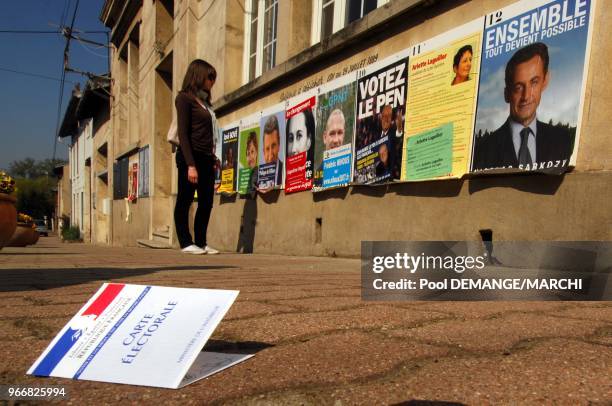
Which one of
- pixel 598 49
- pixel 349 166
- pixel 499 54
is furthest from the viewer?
pixel 349 166

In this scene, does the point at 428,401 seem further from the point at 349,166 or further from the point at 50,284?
the point at 349,166

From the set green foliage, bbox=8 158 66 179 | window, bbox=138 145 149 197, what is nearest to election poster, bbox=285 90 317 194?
window, bbox=138 145 149 197

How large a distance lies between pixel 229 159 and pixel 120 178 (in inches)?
408

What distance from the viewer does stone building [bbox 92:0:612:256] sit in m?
2.89

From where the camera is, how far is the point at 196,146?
4.62 m

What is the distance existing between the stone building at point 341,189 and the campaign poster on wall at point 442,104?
0.12 m

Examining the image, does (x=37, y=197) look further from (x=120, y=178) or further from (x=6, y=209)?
(x=6, y=209)

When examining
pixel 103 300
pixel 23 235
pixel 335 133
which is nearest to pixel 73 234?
pixel 23 235

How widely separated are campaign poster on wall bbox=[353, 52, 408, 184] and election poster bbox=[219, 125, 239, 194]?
3.33m

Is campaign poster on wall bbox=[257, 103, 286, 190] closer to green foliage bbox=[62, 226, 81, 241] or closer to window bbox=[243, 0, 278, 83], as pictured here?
window bbox=[243, 0, 278, 83]

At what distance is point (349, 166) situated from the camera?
16.2 feet

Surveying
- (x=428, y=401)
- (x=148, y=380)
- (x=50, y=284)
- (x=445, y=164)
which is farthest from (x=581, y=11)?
(x=50, y=284)

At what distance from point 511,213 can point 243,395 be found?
2.89 meters

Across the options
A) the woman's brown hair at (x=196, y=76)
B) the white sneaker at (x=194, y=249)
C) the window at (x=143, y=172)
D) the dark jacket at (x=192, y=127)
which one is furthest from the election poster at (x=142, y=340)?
the window at (x=143, y=172)
